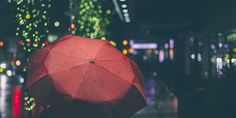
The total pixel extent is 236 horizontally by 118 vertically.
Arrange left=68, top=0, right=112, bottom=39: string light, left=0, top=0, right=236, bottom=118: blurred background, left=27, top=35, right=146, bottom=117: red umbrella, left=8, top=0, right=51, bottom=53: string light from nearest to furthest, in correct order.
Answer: left=27, top=35, right=146, bottom=117: red umbrella < left=8, top=0, right=51, bottom=53: string light < left=0, top=0, right=236, bottom=118: blurred background < left=68, top=0, right=112, bottom=39: string light

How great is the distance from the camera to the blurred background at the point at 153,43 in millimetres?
11039

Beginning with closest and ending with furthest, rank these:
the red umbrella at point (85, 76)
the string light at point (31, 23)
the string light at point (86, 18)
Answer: the red umbrella at point (85, 76) < the string light at point (31, 23) < the string light at point (86, 18)

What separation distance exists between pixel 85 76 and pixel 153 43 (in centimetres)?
4838

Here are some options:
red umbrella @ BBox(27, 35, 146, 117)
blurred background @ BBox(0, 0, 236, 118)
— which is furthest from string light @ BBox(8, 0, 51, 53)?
red umbrella @ BBox(27, 35, 146, 117)

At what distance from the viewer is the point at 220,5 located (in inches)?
1080

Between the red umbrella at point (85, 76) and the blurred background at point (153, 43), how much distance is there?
1.84m

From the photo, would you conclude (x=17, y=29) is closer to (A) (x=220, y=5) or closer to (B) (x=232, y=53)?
(B) (x=232, y=53)

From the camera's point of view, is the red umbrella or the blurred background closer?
the red umbrella

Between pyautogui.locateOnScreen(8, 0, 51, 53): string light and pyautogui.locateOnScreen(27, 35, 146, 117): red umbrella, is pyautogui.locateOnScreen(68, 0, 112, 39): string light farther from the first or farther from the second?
pyautogui.locateOnScreen(27, 35, 146, 117): red umbrella

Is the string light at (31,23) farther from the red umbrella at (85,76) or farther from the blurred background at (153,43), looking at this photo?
the red umbrella at (85,76)

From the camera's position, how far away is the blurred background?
36.2ft

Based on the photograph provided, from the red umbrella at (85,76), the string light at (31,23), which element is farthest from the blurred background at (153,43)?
the red umbrella at (85,76)

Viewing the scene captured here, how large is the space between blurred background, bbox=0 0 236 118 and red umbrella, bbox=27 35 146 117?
72.6 inches

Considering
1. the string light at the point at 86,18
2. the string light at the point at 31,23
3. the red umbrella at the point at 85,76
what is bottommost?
the red umbrella at the point at 85,76
